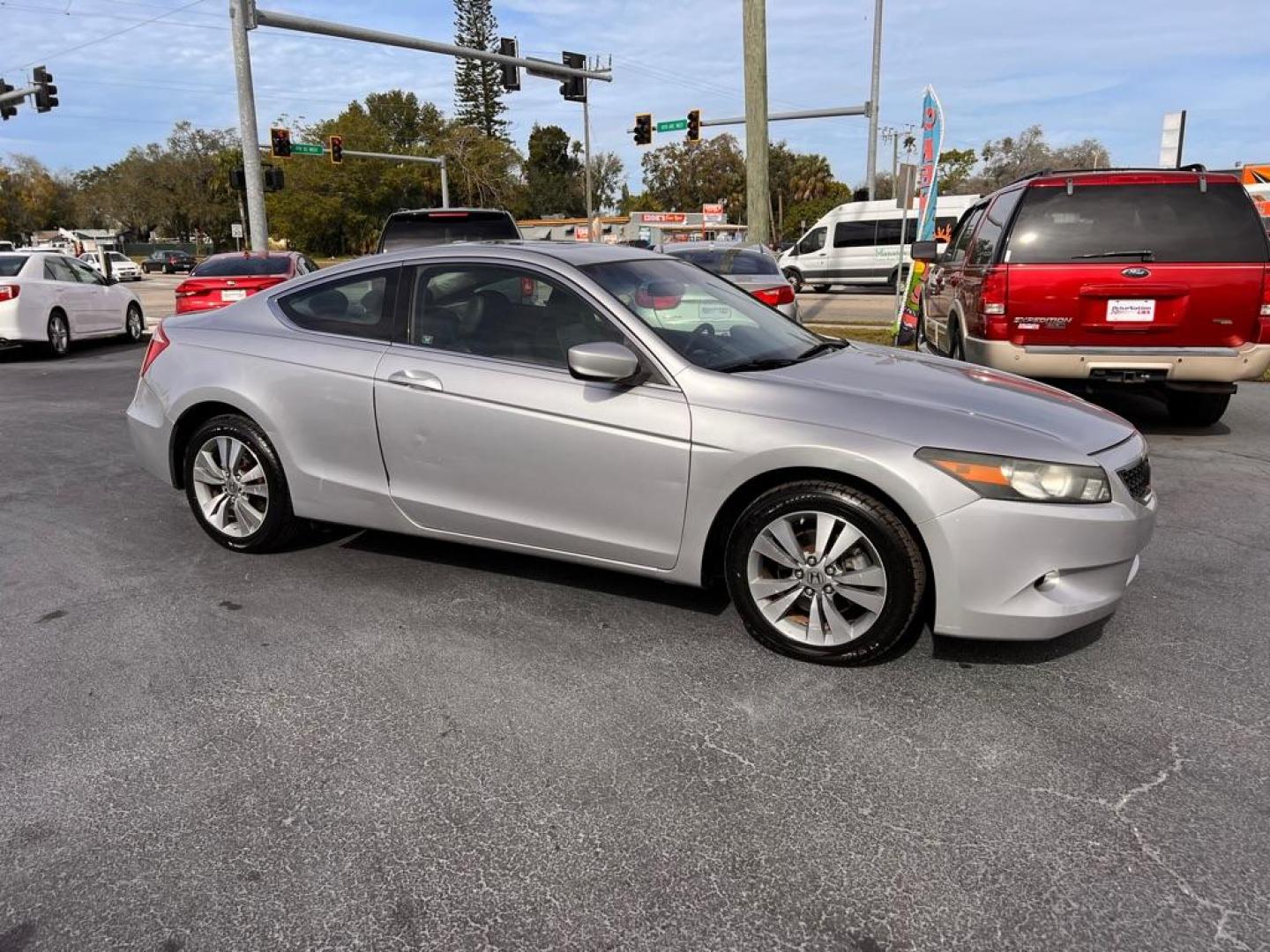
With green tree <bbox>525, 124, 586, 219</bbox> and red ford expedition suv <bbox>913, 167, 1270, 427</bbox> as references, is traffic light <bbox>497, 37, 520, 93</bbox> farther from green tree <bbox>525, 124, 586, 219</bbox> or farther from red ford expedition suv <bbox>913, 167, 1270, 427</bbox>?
green tree <bbox>525, 124, 586, 219</bbox>

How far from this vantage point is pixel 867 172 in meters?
31.0

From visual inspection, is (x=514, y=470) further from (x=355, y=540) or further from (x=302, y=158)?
(x=302, y=158)

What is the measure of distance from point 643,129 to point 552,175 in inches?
3300

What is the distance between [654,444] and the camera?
3600mm

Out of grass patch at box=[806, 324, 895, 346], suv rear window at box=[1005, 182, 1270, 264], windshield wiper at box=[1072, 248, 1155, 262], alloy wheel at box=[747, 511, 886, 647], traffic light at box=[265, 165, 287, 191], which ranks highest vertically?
traffic light at box=[265, 165, 287, 191]

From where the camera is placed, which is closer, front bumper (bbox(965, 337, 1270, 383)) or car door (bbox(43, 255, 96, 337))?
front bumper (bbox(965, 337, 1270, 383))

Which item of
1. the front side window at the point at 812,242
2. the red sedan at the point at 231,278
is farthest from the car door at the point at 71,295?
the front side window at the point at 812,242

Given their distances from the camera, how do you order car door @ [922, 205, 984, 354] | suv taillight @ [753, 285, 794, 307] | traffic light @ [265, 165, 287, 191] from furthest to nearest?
traffic light @ [265, 165, 287, 191] → suv taillight @ [753, 285, 794, 307] → car door @ [922, 205, 984, 354]

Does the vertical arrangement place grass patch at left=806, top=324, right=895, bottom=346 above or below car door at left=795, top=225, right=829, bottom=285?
below

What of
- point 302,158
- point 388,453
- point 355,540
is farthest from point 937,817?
point 302,158

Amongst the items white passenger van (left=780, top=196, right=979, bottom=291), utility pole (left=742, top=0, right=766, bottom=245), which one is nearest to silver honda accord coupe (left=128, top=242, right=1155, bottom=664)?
utility pole (left=742, top=0, right=766, bottom=245)

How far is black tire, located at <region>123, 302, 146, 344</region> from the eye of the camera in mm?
15523

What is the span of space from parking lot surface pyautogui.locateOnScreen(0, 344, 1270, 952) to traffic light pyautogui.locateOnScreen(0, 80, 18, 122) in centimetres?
3103

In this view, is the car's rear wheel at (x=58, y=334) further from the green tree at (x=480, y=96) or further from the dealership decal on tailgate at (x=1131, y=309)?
the green tree at (x=480, y=96)
